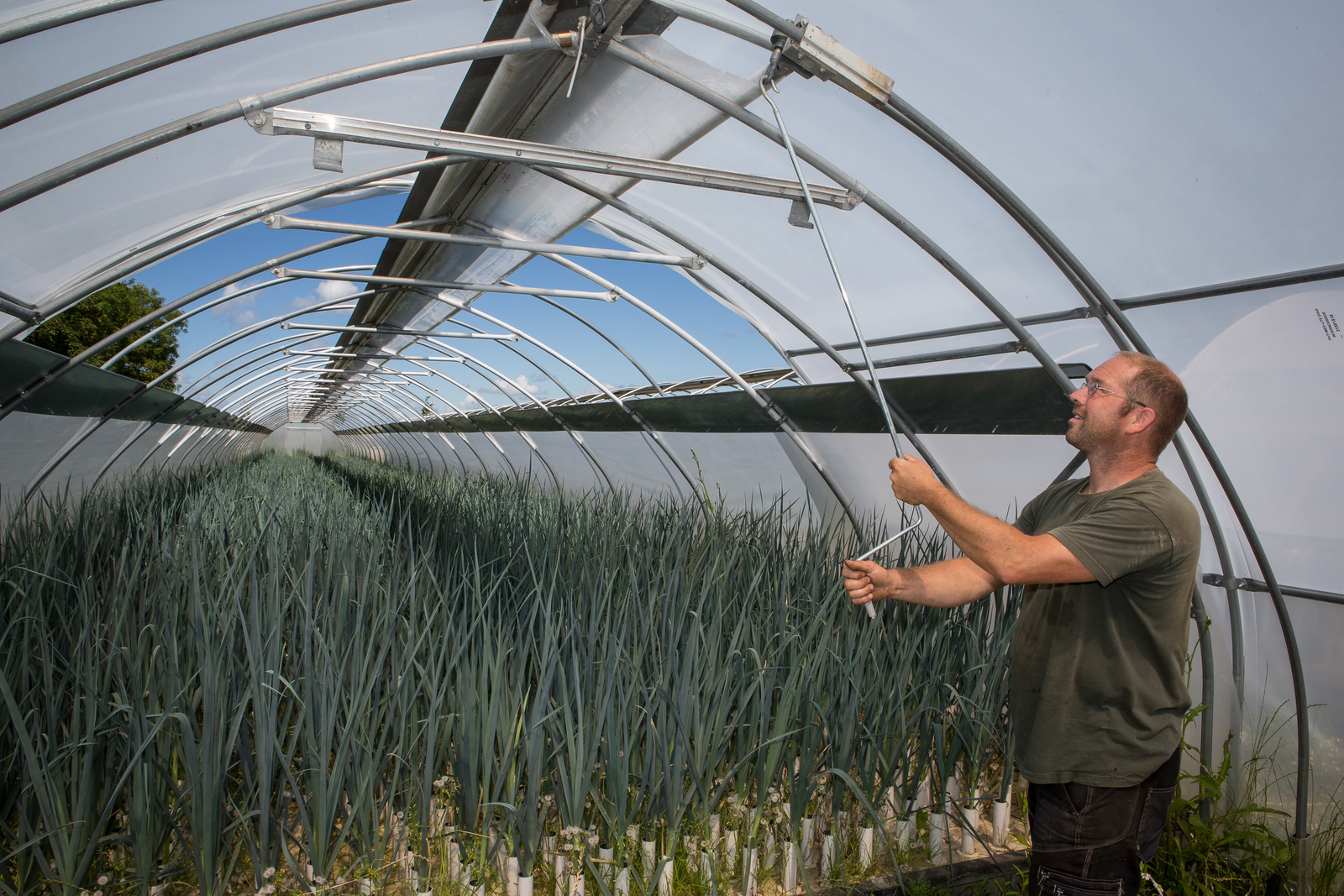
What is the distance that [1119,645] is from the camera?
138 centimetres

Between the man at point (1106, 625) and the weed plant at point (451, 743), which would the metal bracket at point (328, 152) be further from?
the man at point (1106, 625)

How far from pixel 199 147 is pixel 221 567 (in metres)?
1.54

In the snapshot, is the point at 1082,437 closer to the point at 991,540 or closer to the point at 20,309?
the point at 991,540

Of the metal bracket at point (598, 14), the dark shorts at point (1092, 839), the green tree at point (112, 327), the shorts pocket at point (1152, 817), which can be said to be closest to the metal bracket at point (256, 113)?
the metal bracket at point (598, 14)

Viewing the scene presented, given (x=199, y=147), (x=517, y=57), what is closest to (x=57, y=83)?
(x=199, y=147)

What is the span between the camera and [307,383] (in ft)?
42.6

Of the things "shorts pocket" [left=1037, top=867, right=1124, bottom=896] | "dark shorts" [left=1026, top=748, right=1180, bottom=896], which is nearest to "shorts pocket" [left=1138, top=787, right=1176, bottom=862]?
"dark shorts" [left=1026, top=748, right=1180, bottom=896]

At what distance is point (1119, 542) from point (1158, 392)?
0.33m

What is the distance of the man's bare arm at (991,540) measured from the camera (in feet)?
4.28

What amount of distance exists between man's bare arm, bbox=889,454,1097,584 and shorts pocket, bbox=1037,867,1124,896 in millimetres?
566

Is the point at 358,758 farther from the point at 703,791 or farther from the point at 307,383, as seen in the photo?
the point at 307,383

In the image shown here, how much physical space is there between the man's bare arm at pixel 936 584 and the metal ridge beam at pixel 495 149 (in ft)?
4.09

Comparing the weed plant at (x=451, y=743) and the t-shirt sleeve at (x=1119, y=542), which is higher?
the t-shirt sleeve at (x=1119, y=542)

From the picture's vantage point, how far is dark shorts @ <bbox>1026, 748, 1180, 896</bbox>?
137 cm
